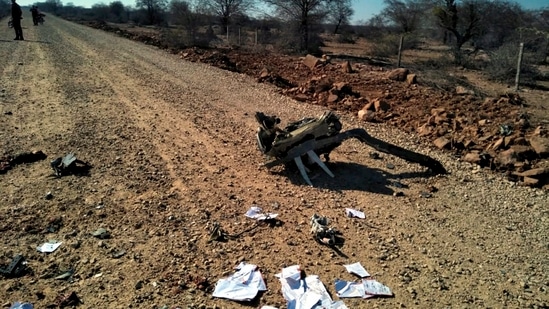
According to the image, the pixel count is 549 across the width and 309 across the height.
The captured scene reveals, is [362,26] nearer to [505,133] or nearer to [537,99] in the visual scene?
[537,99]

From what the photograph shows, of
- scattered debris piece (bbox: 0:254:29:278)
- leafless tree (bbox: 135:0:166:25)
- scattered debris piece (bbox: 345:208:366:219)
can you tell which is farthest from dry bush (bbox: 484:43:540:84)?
leafless tree (bbox: 135:0:166:25)

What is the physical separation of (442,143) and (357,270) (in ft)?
13.3

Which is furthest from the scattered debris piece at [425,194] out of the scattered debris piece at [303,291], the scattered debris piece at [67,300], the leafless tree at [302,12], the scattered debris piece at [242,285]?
the leafless tree at [302,12]

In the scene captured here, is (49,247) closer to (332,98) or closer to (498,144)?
(498,144)

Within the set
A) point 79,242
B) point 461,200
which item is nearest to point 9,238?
point 79,242

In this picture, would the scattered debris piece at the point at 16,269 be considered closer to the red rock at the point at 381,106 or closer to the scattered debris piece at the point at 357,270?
the scattered debris piece at the point at 357,270

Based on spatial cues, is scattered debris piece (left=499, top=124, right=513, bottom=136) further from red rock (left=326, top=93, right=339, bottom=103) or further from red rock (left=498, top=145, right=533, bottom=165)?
red rock (left=326, top=93, right=339, bottom=103)

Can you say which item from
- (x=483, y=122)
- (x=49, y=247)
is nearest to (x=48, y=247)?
(x=49, y=247)

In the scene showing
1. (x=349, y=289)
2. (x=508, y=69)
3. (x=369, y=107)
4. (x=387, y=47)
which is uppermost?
(x=387, y=47)

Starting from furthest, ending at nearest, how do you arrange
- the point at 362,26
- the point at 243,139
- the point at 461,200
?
1. the point at 362,26
2. the point at 243,139
3. the point at 461,200

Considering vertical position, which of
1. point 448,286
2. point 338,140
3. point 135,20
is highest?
point 135,20

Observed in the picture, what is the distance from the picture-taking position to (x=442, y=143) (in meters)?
6.84

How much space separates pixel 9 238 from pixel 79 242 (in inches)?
26.8

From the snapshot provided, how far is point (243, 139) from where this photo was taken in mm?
6766
